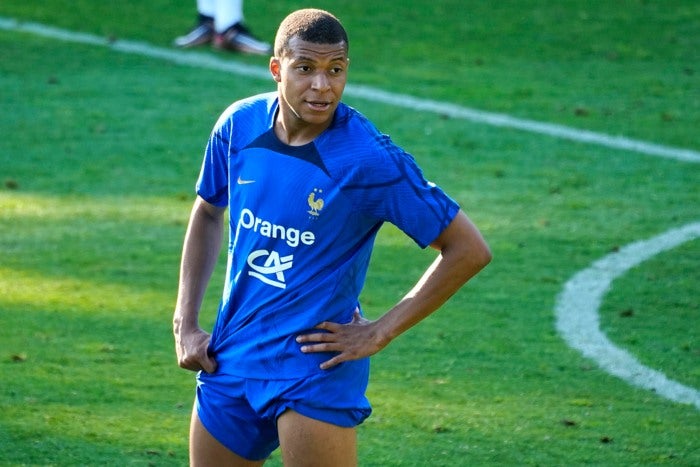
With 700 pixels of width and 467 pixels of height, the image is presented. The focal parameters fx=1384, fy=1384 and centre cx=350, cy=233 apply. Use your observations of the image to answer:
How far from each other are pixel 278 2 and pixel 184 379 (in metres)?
12.1

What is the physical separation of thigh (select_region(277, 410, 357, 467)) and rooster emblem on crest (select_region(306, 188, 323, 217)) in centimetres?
59

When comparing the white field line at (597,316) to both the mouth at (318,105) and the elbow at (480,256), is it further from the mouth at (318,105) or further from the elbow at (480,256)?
the mouth at (318,105)

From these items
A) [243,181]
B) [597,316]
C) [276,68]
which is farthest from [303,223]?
[597,316]

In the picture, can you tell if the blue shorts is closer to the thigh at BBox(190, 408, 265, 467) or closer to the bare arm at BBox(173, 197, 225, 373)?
the thigh at BBox(190, 408, 265, 467)

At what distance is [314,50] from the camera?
4.04m

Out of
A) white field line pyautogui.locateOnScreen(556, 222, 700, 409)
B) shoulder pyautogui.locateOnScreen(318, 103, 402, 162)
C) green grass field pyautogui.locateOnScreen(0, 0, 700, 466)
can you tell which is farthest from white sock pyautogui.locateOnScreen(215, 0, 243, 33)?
shoulder pyautogui.locateOnScreen(318, 103, 402, 162)

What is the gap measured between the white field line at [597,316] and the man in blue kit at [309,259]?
3.05 meters

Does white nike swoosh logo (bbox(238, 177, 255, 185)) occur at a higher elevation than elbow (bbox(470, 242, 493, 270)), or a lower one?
higher

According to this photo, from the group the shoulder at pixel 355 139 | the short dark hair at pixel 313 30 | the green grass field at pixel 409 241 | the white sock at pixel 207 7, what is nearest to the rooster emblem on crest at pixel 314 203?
the shoulder at pixel 355 139

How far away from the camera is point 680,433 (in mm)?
6254

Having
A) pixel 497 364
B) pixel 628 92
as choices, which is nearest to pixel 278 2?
pixel 628 92

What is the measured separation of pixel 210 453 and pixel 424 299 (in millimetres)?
811

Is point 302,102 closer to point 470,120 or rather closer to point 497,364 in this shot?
point 497,364

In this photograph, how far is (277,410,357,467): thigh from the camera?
13.2 feet
